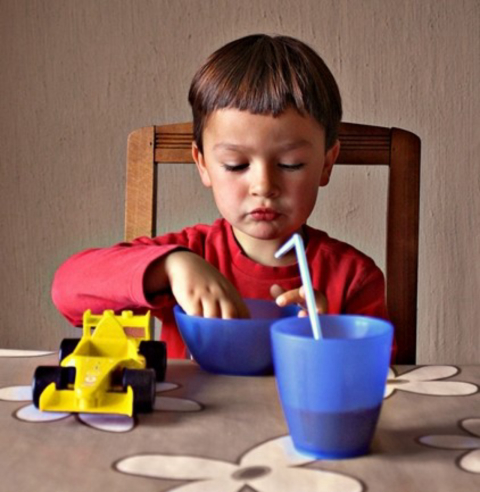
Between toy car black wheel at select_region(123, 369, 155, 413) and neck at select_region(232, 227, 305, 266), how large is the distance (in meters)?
0.49

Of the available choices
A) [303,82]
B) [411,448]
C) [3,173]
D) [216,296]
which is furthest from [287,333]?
[3,173]

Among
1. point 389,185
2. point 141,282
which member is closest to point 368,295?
point 389,185

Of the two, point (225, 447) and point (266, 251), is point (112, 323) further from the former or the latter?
point (266, 251)

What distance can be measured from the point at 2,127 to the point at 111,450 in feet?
4.16

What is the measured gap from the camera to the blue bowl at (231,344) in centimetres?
66

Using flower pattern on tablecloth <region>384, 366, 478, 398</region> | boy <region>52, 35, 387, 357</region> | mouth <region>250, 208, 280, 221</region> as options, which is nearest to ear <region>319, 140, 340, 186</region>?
boy <region>52, 35, 387, 357</region>

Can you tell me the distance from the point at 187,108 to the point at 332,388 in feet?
3.95

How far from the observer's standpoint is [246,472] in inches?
18.1

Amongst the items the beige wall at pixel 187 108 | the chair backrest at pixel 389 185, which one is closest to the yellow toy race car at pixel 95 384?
the chair backrest at pixel 389 185

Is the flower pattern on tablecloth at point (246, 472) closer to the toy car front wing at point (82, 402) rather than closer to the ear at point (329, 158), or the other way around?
the toy car front wing at point (82, 402)

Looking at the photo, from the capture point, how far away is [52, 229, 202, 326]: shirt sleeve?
807 mm

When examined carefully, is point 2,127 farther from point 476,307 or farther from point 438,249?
point 476,307

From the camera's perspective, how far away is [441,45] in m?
1.57

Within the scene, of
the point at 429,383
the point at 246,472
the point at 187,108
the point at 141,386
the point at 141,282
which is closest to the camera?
the point at 246,472
